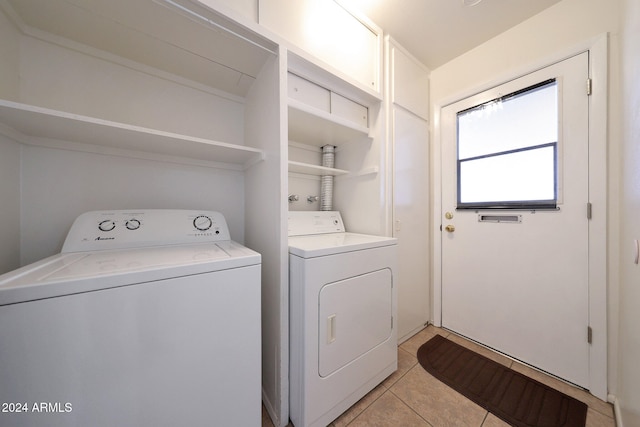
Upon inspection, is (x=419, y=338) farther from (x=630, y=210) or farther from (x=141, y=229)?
(x=141, y=229)

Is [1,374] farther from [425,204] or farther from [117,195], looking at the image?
[425,204]

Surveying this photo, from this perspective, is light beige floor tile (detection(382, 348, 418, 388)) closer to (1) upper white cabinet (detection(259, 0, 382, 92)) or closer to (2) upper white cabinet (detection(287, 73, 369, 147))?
(2) upper white cabinet (detection(287, 73, 369, 147))

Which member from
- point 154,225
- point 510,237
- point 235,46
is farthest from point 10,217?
point 510,237

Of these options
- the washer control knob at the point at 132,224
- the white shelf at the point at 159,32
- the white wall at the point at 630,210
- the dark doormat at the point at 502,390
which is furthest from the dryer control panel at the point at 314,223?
the white wall at the point at 630,210

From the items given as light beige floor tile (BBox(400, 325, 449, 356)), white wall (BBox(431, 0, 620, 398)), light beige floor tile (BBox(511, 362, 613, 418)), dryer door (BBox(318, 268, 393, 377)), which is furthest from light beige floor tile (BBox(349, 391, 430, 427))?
white wall (BBox(431, 0, 620, 398))

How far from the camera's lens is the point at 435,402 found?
1.26 meters

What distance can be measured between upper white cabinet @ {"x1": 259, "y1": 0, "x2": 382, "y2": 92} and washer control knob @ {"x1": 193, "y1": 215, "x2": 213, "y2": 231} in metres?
1.12

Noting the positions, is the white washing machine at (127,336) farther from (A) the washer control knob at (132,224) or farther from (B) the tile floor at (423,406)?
(B) the tile floor at (423,406)

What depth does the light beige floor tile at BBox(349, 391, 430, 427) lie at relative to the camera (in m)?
1.14

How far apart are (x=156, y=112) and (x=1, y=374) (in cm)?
131

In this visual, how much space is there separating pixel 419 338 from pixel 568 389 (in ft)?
2.95

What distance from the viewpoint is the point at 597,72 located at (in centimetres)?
129

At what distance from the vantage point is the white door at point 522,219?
138 centimetres

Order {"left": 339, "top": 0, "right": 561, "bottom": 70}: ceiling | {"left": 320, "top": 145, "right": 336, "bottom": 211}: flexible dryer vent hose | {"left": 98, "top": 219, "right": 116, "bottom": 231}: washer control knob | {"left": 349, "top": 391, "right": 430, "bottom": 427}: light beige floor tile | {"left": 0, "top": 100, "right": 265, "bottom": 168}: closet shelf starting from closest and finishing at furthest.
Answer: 1. {"left": 0, "top": 100, "right": 265, "bottom": 168}: closet shelf
2. {"left": 98, "top": 219, "right": 116, "bottom": 231}: washer control knob
3. {"left": 349, "top": 391, "right": 430, "bottom": 427}: light beige floor tile
4. {"left": 339, "top": 0, "right": 561, "bottom": 70}: ceiling
5. {"left": 320, "top": 145, "right": 336, "bottom": 211}: flexible dryer vent hose
